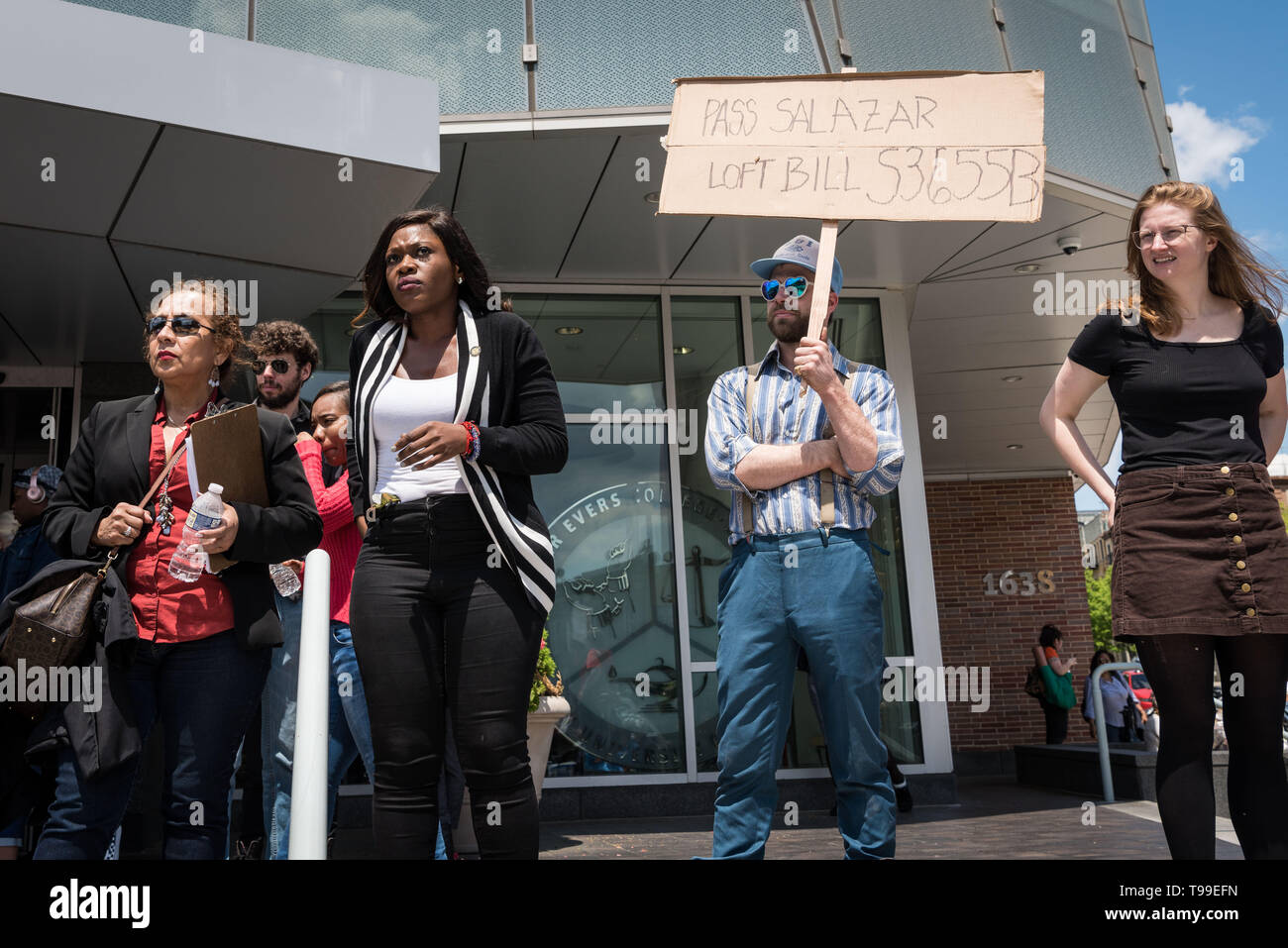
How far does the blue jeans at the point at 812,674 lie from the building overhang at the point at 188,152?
341 cm

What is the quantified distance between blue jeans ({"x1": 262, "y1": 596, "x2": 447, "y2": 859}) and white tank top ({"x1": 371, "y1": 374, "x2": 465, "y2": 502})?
1.34 meters

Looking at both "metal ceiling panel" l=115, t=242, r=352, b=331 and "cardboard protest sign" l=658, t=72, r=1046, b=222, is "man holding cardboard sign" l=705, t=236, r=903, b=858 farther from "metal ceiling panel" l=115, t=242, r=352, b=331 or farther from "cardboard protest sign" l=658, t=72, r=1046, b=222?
"metal ceiling panel" l=115, t=242, r=352, b=331

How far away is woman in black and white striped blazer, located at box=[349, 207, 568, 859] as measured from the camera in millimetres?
2463

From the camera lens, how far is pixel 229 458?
282 centimetres

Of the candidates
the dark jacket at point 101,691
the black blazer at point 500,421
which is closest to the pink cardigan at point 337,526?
the black blazer at point 500,421

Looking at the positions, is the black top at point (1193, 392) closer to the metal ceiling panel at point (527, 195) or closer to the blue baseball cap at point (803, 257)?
the blue baseball cap at point (803, 257)

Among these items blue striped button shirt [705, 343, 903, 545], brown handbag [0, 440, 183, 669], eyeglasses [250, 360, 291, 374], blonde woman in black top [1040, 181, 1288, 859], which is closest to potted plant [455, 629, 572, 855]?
eyeglasses [250, 360, 291, 374]

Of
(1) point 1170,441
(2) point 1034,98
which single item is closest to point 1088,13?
(2) point 1034,98

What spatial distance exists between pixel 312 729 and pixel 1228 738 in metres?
2.13

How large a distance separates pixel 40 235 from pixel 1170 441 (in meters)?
5.82

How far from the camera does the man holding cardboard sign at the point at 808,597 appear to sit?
2852mm

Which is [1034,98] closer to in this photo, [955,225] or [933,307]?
[955,225]

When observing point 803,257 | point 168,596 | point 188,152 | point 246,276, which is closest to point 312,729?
point 168,596

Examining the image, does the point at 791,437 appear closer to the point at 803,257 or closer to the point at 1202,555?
the point at 803,257
